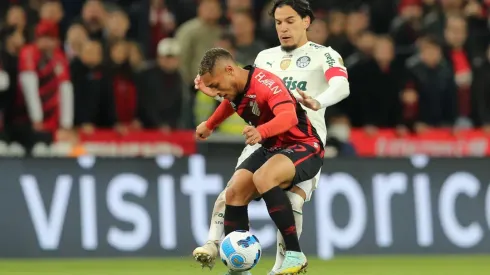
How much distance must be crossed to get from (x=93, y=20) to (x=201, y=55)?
172cm

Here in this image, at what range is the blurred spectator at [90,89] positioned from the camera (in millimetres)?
16312

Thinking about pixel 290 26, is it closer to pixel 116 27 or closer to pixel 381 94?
pixel 116 27

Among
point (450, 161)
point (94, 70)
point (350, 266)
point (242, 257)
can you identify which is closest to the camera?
point (242, 257)

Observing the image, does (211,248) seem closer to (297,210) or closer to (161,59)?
(297,210)

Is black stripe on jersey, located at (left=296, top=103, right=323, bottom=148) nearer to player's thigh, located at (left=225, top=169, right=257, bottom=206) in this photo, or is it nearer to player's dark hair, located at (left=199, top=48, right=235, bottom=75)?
player's thigh, located at (left=225, top=169, right=257, bottom=206)

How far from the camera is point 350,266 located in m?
12.8

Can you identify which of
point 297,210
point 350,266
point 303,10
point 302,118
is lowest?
point 350,266

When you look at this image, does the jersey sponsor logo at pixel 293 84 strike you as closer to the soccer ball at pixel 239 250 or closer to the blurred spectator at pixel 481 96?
the soccer ball at pixel 239 250

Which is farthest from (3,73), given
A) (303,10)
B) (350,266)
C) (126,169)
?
(303,10)

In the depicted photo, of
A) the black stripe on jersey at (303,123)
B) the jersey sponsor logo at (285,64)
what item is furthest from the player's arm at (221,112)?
the jersey sponsor logo at (285,64)

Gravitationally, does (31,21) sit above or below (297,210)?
above

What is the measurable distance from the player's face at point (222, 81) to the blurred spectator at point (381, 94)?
8.41m

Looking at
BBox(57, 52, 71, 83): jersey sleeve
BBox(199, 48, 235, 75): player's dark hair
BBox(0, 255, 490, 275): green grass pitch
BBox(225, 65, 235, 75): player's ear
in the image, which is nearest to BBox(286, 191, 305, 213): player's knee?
BBox(225, 65, 235, 75): player's ear

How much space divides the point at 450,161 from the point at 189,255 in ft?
11.5
